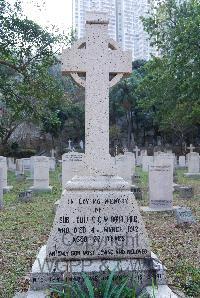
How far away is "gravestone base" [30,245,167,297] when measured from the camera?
3963mm

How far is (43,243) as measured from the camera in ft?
22.8

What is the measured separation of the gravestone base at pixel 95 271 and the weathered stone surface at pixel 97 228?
78mm

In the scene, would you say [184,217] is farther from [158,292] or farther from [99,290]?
[99,290]

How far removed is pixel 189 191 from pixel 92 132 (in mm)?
9297

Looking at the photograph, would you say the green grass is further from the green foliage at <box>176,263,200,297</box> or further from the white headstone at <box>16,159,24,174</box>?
the white headstone at <box>16,159,24,174</box>

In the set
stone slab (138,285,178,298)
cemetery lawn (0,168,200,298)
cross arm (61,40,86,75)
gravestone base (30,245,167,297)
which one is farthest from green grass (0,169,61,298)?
cross arm (61,40,86,75)

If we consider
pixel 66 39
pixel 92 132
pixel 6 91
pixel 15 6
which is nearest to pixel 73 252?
pixel 92 132

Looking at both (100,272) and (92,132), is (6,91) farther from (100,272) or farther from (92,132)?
(100,272)

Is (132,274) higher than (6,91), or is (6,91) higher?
(6,91)

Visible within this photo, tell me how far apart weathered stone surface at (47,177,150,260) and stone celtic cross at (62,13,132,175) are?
440mm

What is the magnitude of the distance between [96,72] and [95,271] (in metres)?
2.21

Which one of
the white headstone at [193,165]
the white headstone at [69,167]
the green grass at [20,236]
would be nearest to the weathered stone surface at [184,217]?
the green grass at [20,236]

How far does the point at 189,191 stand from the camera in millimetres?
13266

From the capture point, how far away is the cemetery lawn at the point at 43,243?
487 cm
